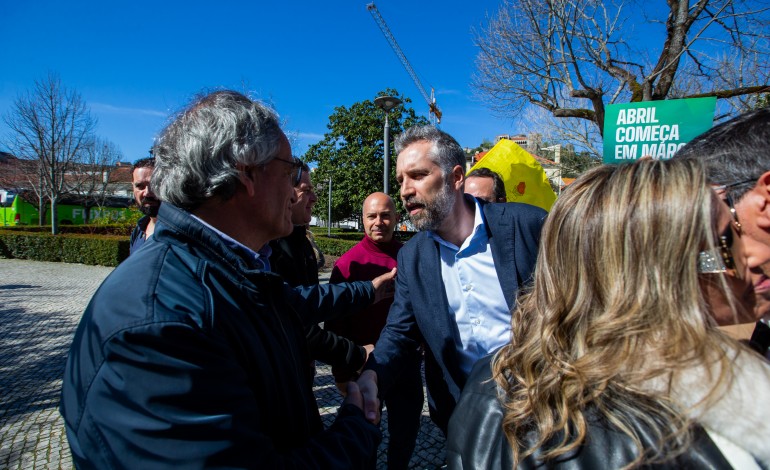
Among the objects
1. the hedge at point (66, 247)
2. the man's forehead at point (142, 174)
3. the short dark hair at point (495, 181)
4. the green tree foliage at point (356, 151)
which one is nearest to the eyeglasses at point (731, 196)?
the short dark hair at point (495, 181)

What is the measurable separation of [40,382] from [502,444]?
5.96 meters

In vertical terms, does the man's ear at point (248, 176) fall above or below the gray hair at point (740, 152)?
below

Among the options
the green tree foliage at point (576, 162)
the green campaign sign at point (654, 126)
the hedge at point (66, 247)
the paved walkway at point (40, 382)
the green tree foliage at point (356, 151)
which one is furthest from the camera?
the green tree foliage at point (356, 151)

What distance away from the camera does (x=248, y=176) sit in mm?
1389

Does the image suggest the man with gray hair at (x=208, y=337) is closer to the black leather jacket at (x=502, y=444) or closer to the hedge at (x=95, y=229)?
the black leather jacket at (x=502, y=444)

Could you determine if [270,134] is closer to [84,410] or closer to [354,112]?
[84,410]

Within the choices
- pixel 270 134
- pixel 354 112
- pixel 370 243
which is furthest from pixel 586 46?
pixel 354 112

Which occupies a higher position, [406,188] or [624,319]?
[406,188]

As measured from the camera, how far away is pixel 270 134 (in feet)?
4.70

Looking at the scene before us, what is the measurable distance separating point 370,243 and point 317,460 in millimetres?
2419

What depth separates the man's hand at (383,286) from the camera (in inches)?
109

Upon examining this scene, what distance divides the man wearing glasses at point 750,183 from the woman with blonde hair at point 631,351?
7 cm

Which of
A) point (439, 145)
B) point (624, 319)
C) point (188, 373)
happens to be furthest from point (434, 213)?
point (188, 373)

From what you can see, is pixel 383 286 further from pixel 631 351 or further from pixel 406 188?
pixel 631 351
